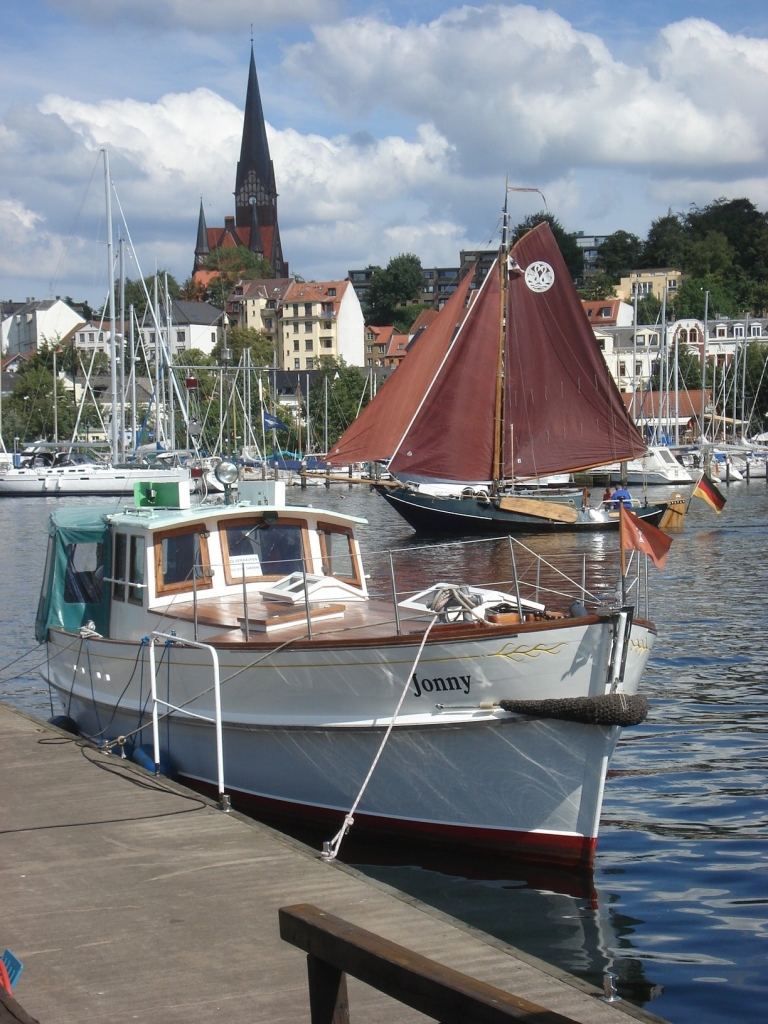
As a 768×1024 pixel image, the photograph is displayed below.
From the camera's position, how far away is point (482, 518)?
47094 mm

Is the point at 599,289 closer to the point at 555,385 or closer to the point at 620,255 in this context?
the point at 620,255

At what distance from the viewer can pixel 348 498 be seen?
251 ft

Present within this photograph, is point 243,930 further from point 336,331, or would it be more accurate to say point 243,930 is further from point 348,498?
point 336,331

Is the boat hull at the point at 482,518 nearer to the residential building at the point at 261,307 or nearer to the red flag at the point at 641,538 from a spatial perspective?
the red flag at the point at 641,538

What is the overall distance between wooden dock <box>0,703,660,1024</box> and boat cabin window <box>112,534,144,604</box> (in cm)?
311

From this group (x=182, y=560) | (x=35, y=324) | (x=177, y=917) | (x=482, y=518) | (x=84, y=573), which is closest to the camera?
(x=177, y=917)

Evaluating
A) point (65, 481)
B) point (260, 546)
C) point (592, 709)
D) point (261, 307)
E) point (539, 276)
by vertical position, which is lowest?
point (65, 481)

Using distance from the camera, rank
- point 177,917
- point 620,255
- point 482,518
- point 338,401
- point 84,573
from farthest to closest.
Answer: point 620,255 → point 338,401 → point 482,518 → point 84,573 → point 177,917

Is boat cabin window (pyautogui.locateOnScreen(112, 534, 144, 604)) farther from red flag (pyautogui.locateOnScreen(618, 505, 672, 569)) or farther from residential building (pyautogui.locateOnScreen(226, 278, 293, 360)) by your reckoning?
residential building (pyautogui.locateOnScreen(226, 278, 293, 360))

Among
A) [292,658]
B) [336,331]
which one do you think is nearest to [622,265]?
[336,331]

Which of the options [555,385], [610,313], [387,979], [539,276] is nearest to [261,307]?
[610,313]

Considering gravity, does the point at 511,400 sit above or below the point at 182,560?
above

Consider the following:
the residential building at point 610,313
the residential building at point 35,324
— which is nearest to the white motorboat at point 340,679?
the residential building at point 610,313

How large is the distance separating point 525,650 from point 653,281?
162158 mm
